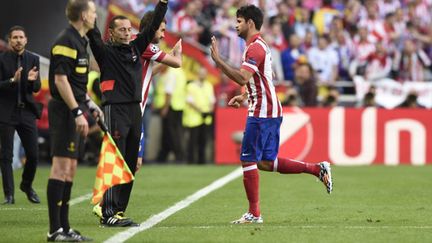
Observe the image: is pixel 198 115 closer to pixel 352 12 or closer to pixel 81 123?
pixel 352 12

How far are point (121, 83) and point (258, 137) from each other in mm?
1569

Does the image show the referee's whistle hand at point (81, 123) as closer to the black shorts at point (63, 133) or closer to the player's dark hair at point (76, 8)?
the black shorts at point (63, 133)

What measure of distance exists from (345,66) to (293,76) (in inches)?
69.7

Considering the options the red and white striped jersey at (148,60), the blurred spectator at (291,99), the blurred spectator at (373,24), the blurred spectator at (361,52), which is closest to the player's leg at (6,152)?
the red and white striped jersey at (148,60)

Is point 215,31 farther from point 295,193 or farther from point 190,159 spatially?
point 295,193

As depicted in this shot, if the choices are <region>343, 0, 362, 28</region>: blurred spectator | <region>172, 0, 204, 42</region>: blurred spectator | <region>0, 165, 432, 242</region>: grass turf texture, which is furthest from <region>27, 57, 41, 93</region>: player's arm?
<region>343, 0, 362, 28</region>: blurred spectator

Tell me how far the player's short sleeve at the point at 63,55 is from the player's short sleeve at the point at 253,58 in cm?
218

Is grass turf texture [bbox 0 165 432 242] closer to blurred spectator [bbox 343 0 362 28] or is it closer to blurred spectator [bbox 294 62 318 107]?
blurred spectator [bbox 294 62 318 107]

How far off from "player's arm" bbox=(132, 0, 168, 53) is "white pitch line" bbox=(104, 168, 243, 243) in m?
1.67

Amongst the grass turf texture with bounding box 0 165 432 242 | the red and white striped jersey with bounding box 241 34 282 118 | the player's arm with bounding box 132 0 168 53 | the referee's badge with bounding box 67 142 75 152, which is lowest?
the grass turf texture with bounding box 0 165 432 242

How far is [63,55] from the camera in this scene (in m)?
8.52

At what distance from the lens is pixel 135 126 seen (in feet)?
32.6

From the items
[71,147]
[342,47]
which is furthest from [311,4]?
[71,147]

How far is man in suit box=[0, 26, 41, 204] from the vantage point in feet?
42.1
